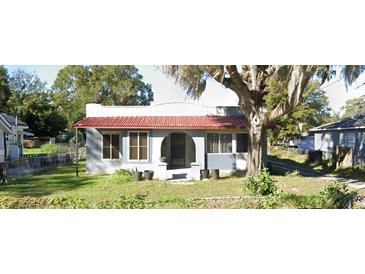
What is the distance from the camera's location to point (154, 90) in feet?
27.5

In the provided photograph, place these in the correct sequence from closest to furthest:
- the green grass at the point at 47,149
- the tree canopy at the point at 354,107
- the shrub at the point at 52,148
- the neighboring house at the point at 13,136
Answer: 1. the neighboring house at the point at 13,136
2. the green grass at the point at 47,149
3. the shrub at the point at 52,148
4. the tree canopy at the point at 354,107

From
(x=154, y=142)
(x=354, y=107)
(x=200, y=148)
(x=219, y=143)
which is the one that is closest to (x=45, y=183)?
(x=154, y=142)

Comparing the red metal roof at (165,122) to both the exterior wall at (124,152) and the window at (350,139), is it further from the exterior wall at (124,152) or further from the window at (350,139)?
the window at (350,139)

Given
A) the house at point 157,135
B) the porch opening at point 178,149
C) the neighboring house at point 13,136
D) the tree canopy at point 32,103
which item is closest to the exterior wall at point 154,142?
the house at point 157,135

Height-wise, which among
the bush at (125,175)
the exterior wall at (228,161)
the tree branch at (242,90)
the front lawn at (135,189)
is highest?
the tree branch at (242,90)

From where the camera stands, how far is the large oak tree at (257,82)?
23.0 ft

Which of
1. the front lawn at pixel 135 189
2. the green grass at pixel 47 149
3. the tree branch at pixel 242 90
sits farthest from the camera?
the tree branch at pixel 242 90

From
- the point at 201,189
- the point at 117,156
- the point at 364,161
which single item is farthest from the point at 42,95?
the point at 364,161

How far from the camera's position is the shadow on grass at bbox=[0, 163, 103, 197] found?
665 centimetres

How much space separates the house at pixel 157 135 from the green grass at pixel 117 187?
1515 millimetres

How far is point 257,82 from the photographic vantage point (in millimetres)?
8672

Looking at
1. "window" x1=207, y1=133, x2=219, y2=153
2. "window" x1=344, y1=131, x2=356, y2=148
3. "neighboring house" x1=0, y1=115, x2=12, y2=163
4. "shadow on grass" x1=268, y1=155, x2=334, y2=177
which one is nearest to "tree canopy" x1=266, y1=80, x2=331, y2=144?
"shadow on grass" x1=268, y1=155, x2=334, y2=177

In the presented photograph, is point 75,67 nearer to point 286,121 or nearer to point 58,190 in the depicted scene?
point 58,190

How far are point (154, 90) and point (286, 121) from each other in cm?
529
